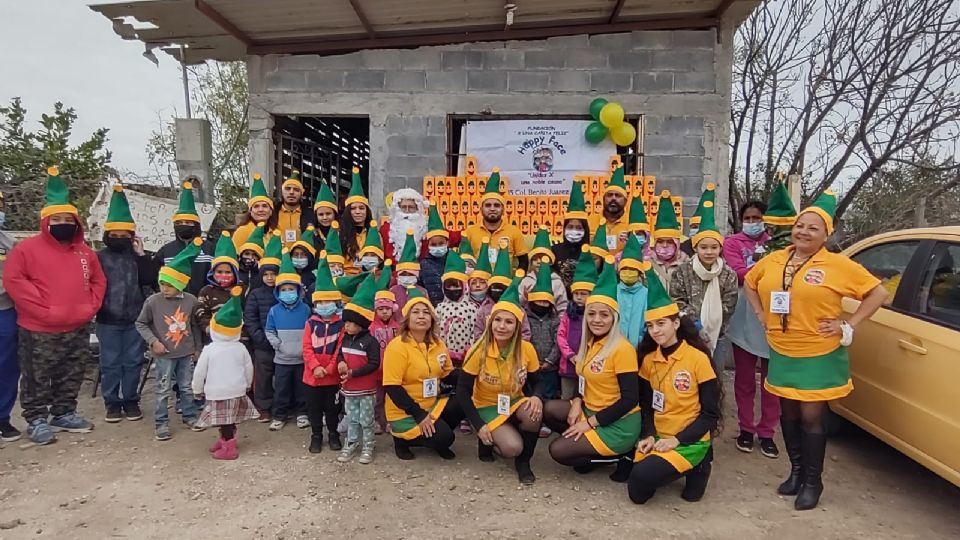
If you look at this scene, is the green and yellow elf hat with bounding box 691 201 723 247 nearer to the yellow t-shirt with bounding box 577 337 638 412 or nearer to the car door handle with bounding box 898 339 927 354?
the yellow t-shirt with bounding box 577 337 638 412

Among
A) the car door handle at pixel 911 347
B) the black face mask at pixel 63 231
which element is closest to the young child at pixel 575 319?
the car door handle at pixel 911 347

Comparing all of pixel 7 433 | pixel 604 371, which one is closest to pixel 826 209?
pixel 604 371

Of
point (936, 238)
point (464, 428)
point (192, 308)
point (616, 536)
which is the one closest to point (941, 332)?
point (936, 238)

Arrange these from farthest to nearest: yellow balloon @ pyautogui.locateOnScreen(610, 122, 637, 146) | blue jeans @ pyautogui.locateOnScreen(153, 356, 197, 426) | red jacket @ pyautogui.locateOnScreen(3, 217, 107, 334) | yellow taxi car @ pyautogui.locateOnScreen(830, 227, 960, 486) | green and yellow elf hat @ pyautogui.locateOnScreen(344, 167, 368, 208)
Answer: yellow balloon @ pyautogui.locateOnScreen(610, 122, 637, 146), green and yellow elf hat @ pyautogui.locateOnScreen(344, 167, 368, 208), blue jeans @ pyautogui.locateOnScreen(153, 356, 197, 426), red jacket @ pyautogui.locateOnScreen(3, 217, 107, 334), yellow taxi car @ pyautogui.locateOnScreen(830, 227, 960, 486)

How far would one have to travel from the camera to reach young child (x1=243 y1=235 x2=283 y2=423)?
4.91 m

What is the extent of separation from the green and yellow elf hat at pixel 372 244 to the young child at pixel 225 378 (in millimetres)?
1230

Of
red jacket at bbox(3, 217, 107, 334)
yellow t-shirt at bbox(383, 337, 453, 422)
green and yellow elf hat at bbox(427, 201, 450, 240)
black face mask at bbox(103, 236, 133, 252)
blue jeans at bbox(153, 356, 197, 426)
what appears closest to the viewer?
yellow t-shirt at bbox(383, 337, 453, 422)

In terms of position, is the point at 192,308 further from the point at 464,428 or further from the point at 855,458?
the point at 855,458

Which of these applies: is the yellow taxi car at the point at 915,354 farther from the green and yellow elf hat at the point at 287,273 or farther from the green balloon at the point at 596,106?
the green and yellow elf hat at the point at 287,273

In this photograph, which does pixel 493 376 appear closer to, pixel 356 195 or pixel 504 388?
Result: pixel 504 388

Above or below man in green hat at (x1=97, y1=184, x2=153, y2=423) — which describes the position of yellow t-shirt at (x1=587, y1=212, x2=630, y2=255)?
A: above

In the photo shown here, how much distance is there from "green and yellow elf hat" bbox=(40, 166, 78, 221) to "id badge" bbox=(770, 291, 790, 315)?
17.1 feet

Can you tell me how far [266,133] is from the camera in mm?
7543

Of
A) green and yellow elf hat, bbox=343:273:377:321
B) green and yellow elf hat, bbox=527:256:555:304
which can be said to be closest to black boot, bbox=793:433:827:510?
green and yellow elf hat, bbox=527:256:555:304
